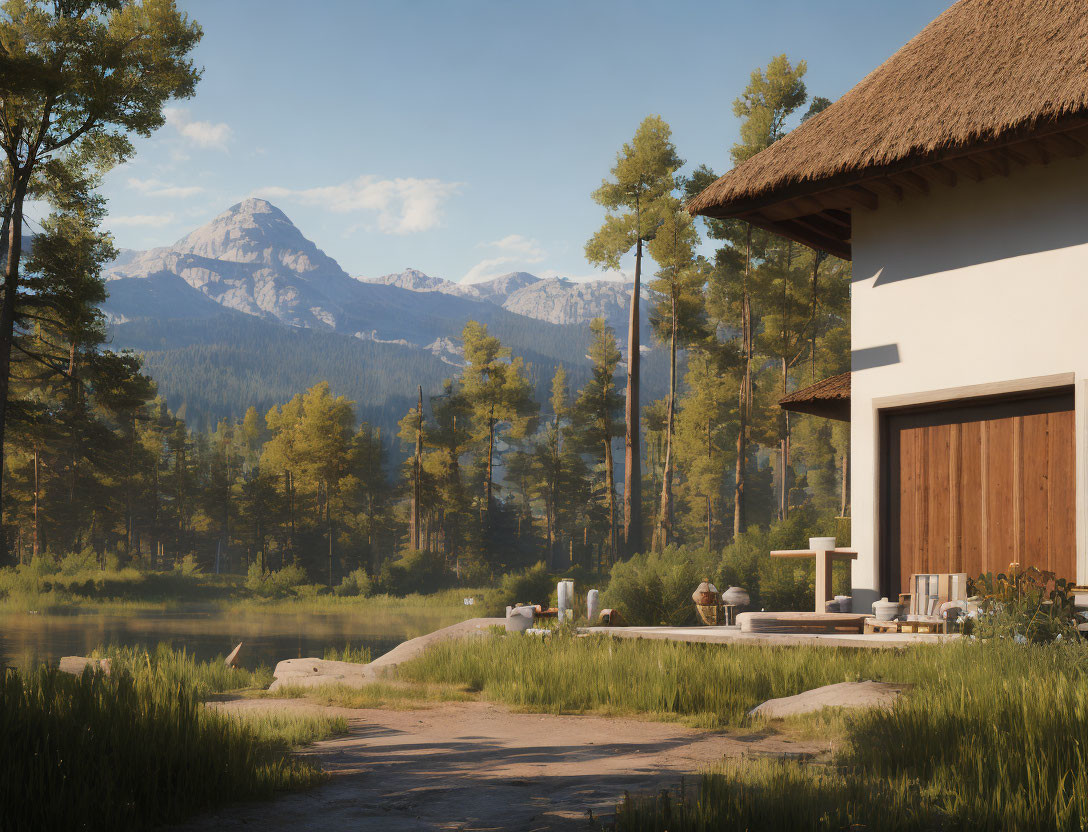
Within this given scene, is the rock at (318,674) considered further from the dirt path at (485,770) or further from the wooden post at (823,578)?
the wooden post at (823,578)

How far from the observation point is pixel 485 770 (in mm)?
5812

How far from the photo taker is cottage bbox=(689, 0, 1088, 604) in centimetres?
935

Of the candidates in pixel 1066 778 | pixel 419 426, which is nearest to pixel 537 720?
pixel 1066 778

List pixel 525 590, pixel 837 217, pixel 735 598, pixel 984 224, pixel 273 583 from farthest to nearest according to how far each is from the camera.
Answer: pixel 273 583
pixel 525 590
pixel 735 598
pixel 837 217
pixel 984 224

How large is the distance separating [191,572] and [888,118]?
143 ft

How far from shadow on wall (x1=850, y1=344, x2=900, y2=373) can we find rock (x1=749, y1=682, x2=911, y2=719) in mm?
4409

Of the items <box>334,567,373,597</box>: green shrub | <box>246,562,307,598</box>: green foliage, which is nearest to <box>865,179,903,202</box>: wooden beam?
<box>334,567,373,597</box>: green shrub

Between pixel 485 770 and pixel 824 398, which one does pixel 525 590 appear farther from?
pixel 485 770

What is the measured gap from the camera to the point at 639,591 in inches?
717

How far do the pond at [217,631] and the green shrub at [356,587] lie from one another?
5188 mm

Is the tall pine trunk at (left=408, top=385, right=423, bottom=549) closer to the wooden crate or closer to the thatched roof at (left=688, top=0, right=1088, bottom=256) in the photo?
the thatched roof at (left=688, top=0, right=1088, bottom=256)

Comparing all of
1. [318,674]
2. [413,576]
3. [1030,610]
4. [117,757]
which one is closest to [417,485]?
[413,576]

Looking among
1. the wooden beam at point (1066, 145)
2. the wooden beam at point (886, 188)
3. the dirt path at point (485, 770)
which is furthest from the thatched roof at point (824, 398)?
the dirt path at point (485, 770)

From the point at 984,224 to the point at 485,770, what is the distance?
7.72 m
